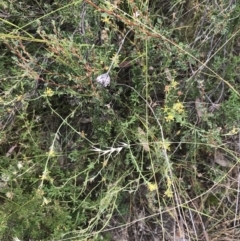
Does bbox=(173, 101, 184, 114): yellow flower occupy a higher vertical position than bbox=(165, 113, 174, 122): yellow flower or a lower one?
higher

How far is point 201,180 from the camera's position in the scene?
1803 millimetres

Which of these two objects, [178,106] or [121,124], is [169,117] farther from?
[121,124]

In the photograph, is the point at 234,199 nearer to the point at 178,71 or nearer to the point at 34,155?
the point at 178,71

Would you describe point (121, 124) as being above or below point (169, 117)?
below

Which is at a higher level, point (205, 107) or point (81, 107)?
point (205, 107)

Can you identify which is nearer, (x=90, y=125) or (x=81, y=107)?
(x=81, y=107)

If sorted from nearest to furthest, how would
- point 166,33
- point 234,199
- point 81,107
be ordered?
point 166,33, point 81,107, point 234,199

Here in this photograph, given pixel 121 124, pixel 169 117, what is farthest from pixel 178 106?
pixel 121 124

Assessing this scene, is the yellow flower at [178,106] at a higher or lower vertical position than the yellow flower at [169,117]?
higher

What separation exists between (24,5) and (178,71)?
27.8 inches

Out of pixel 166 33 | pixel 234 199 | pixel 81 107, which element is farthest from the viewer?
pixel 234 199

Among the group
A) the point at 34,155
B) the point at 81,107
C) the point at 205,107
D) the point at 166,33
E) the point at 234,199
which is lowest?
the point at 34,155

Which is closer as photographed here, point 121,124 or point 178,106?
point 178,106

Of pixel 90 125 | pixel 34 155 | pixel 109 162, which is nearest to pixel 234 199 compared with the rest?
pixel 109 162
